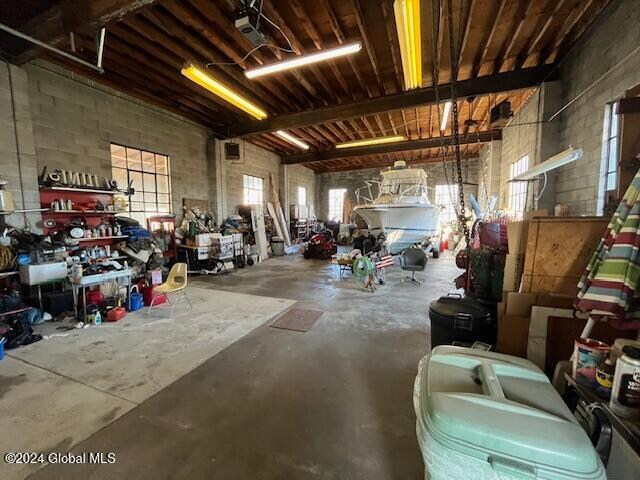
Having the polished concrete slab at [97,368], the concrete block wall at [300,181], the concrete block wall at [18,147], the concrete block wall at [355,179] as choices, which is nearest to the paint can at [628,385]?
the polished concrete slab at [97,368]

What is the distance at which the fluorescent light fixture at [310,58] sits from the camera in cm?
346

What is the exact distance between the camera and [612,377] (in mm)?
1127

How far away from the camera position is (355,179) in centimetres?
1324

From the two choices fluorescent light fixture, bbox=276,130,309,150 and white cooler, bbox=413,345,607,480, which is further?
fluorescent light fixture, bbox=276,130,309,150

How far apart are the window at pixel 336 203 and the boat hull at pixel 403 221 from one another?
6383mm

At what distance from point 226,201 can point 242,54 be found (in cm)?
444

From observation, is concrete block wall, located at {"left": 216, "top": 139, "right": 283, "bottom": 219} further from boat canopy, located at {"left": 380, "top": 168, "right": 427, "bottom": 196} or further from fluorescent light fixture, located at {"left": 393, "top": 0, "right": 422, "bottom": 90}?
fluorescent light fixture, located at {"left": 393, "top": 0, "right": 422, "bottom": 90}

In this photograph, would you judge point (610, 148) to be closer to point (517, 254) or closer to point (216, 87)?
point (517, 254)

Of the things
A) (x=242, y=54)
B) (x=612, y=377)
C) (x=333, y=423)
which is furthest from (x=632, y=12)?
(x=333, y=423)

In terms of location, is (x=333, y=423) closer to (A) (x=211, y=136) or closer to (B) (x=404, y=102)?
(B) (x=404, y=102)

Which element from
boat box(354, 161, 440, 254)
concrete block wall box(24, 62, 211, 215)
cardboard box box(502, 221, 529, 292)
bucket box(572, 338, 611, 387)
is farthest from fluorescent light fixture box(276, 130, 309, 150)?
bucket box(572, 338, 611, 387)

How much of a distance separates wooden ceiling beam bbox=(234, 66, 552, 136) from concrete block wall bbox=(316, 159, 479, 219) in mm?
7262

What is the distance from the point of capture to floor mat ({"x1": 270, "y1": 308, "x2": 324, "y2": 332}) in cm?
324

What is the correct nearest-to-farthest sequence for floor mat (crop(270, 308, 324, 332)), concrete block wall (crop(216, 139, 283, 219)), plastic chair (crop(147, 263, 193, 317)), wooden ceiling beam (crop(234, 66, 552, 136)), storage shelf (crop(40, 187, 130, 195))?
floor mat (crop(270, 308, 324, 332))
plastic chair (crop(147, 263, 193, 317))
storage shelf (crop(40, 187, 130, 195))
wooden ceiling beam (crop(234, 66, 552, 136))
concrete block wall (crop(216, 139, 283, 219))
